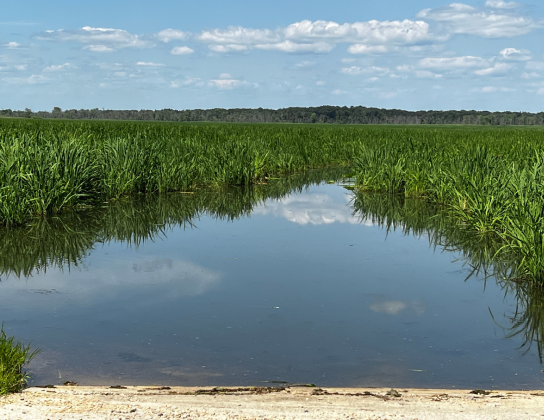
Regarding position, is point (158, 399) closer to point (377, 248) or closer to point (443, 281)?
point (443, 281)

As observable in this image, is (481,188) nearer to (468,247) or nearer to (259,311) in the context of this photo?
(468,247)

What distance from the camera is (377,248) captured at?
9.32 meters

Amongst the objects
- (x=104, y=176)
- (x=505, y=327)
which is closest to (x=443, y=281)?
(x=505, y=327)

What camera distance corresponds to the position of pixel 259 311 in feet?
20.1

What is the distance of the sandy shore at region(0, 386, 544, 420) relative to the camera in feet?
12.0

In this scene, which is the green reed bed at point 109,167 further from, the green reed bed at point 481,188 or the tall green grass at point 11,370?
the tall green grass at point 11,370

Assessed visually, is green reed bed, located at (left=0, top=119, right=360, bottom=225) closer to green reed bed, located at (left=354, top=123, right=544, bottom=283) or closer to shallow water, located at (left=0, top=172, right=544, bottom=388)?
shallow water, located at (left=0, top=172, right=544, bottom=388)

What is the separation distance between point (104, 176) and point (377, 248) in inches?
268

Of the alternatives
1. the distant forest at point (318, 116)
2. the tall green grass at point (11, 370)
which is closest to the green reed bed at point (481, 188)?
the tall green grass at point (11, 370)

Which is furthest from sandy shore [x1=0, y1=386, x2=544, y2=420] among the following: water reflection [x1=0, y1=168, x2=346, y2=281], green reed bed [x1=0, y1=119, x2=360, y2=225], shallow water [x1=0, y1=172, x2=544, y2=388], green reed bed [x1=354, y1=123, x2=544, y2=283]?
green reed bed [x1=0, y1=119, x2=360, y2=225]

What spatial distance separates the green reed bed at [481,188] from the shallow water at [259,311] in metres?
0.70

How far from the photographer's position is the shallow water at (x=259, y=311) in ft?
15.4

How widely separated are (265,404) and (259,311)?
2.28 meters

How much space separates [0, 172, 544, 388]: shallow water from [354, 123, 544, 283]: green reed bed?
70 cm
